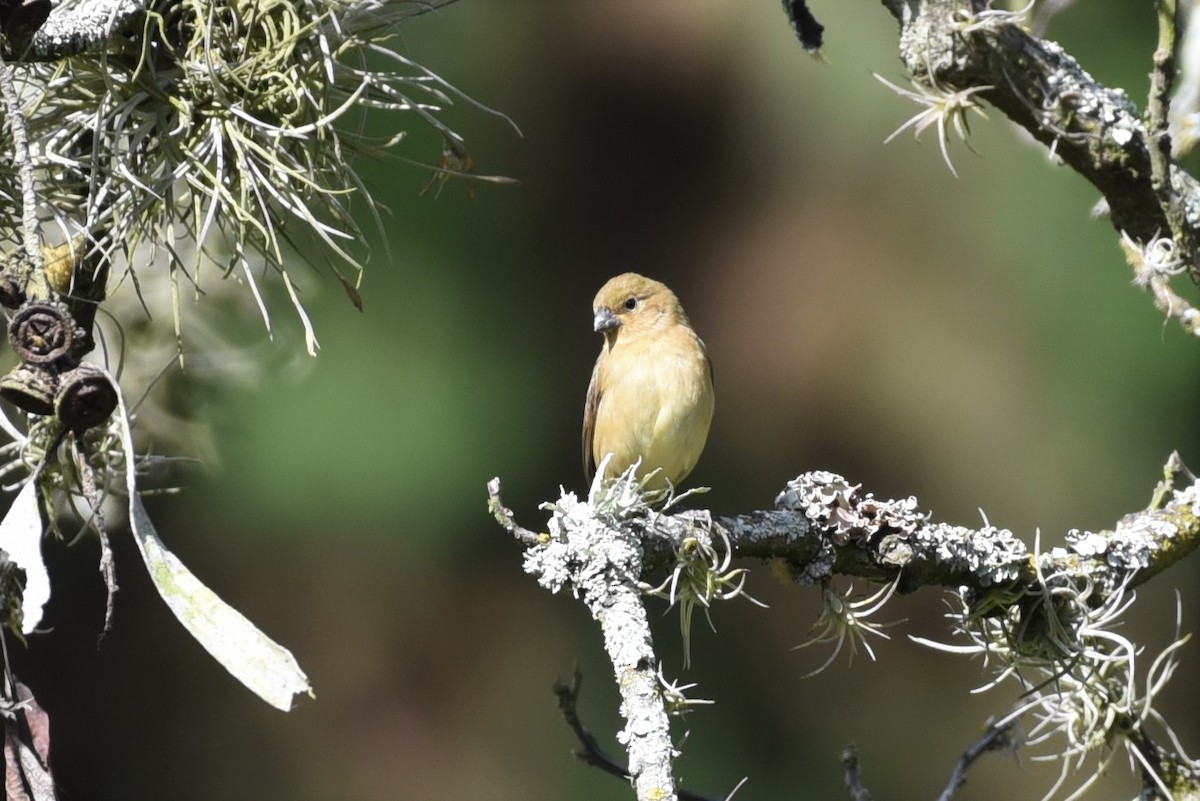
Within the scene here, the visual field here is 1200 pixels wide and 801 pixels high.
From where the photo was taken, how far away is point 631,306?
4.02 meters

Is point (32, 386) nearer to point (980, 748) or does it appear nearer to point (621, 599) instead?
point (621, 599)

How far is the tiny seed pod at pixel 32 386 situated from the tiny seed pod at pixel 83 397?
12 mm

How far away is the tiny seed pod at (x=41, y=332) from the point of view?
1604 mm

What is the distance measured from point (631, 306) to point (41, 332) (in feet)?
8.34

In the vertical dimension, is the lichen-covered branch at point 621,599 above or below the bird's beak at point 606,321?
above

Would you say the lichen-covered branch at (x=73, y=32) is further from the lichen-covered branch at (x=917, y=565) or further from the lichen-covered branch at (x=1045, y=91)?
the lichen-covered branch at (x=1045, y=91)

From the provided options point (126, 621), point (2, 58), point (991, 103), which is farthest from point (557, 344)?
point (2, 58)

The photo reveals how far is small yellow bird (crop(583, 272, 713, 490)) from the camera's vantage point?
3.68 metres

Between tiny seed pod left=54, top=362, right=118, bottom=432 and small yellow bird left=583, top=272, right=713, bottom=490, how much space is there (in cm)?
209

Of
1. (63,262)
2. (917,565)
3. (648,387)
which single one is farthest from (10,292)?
(648,387)

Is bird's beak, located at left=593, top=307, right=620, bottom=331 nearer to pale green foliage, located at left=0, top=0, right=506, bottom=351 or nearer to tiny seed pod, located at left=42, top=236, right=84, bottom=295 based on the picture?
pale green foliage, located at left=0, top=0, right=506, bottom=351

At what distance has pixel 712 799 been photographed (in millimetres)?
2111

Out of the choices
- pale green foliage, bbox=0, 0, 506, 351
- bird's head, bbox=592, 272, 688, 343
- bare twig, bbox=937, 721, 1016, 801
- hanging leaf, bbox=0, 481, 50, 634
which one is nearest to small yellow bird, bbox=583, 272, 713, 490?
bird's head, bbox=592, 272, 688, 343

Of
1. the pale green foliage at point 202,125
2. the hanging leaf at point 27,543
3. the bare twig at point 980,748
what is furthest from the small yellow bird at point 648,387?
the hanging leaf at point 27,543
